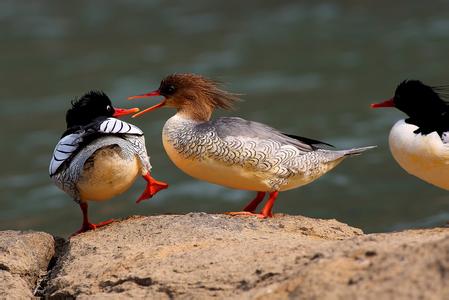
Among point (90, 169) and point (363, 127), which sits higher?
point (90, 169)

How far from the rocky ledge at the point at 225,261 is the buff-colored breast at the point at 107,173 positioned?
0.24m

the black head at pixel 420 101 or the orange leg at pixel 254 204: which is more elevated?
the black head at pixel 420 101

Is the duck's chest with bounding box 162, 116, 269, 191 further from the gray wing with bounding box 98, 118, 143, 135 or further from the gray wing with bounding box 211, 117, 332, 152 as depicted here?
the gray wing with bounding box 98, 118, 143, 135

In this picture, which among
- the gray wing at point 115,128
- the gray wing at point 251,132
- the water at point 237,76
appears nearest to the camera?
the gray wing at point 115,128

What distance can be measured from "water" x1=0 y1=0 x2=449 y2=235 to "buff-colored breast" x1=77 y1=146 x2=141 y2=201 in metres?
5.08

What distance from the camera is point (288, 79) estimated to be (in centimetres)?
1464

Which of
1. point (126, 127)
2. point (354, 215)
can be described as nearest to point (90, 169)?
point (126, 127)

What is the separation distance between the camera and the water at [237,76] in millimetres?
11859

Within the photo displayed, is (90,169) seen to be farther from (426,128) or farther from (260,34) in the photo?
(260,34)

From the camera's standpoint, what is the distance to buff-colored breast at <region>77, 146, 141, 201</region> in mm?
5961

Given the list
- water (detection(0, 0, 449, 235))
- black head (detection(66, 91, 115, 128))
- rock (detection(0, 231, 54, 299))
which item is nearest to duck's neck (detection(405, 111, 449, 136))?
black head (detection(66, 91, 115, 128))

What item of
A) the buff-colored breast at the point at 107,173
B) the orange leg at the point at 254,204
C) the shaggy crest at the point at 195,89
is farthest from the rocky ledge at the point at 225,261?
the shaggy crest at the point at 195,89

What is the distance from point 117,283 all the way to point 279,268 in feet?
3.00

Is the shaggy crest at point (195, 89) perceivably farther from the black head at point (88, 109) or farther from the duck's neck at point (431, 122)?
the duck's neck at point (431, 122)
